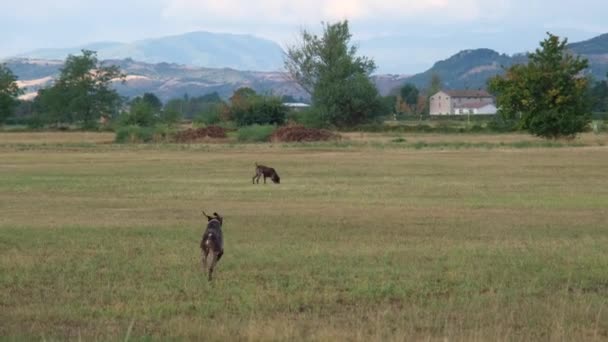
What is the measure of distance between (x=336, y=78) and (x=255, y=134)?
3028 cm

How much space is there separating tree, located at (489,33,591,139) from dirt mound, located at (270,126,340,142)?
58.4 ft

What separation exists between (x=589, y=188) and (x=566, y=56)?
1735 inches

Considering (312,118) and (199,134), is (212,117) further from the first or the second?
(199,134)

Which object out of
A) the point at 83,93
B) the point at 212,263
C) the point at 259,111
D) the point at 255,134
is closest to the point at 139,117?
the point at 259,111

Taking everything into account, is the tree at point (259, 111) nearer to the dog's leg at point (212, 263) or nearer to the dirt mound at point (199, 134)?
the dirt mound at point (199, 134)

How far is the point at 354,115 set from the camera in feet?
389

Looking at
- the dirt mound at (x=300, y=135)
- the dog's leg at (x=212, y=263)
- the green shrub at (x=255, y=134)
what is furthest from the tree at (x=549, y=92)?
the dog's leg at (x=212, y=263)

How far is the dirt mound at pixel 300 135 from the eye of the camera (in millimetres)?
89688

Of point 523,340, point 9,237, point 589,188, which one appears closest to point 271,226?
point 9,237

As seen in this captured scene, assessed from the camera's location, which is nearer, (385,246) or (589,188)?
(385,246)

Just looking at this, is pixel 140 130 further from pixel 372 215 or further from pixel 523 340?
pixel 523 340

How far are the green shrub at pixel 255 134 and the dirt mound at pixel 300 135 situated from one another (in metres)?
0.85

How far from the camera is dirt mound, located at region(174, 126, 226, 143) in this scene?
94000 millimetres

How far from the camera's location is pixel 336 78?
122 meters
